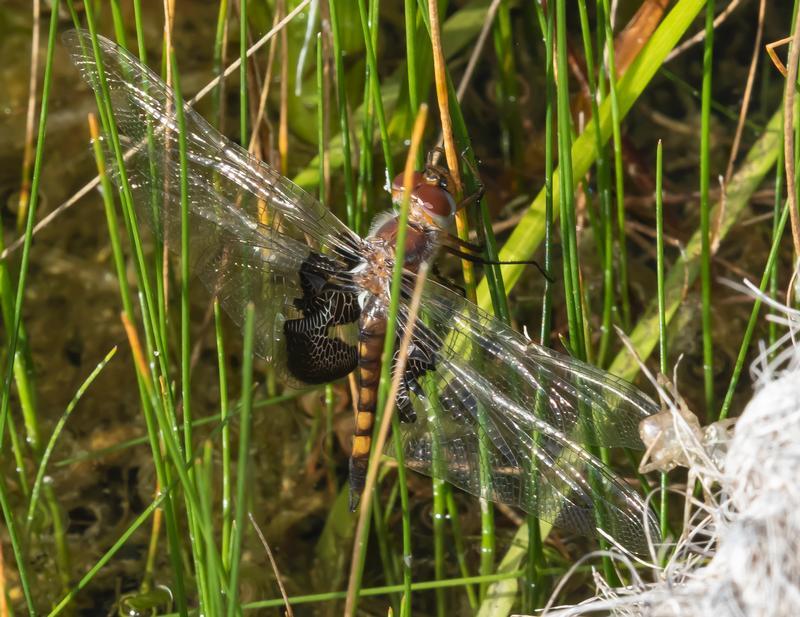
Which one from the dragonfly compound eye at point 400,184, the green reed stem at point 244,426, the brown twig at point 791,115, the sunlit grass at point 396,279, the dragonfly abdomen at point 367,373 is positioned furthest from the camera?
the dragonfly abdomen at point 367,373

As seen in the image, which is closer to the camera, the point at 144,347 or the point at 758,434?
the point at 758,434

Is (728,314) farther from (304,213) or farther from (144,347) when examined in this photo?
(144,347)

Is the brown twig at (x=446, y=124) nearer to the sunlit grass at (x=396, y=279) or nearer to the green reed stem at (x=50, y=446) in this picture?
the sunlit grass at (x=396, y=279)

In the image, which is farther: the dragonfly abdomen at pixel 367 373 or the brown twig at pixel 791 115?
the dragonfly abdomen at pixel 367 373

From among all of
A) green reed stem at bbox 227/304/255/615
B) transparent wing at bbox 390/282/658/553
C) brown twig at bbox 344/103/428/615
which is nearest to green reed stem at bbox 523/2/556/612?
transparent wing at bbox 390/282/658/553

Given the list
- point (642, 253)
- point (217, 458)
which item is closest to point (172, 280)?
point (217, 458)

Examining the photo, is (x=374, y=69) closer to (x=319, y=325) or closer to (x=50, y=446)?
(x=319, y=325)

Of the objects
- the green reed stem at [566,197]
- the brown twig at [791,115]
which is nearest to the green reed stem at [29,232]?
the green reed stem at [566,197]
